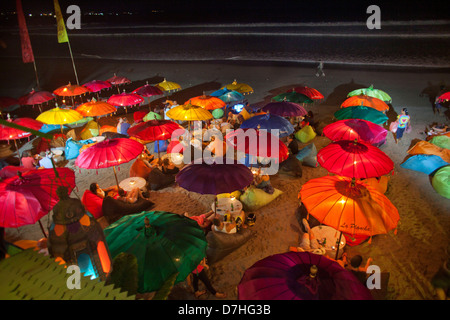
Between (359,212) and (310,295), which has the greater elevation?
(310,295)

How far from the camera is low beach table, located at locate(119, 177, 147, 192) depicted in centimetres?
816

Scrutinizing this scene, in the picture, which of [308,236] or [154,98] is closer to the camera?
[308,236]

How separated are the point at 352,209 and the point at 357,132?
174 inches

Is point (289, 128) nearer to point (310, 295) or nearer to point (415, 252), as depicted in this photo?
point (415, 252)

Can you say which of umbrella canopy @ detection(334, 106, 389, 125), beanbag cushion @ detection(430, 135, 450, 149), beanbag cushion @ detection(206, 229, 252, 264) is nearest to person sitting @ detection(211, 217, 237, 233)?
beanbag cushion @ detection(206, 229, 252, 264)

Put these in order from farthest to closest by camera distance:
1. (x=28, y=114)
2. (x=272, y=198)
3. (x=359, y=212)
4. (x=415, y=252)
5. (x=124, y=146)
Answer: (x=28, y=114) < (x=272, y=198) < (x=124, y=146) < (x=415, y=252) < (x=359, y=212)

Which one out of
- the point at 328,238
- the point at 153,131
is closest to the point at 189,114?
the point at 153,131

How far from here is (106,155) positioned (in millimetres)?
6672

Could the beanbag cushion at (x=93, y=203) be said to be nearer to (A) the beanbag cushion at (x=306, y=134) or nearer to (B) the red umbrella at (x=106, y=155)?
(B) the red umbrella at (x=106, y=155)

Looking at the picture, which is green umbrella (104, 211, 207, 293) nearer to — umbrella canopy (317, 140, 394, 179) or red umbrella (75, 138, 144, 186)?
red umbrella (75, 138, 144, 186)
